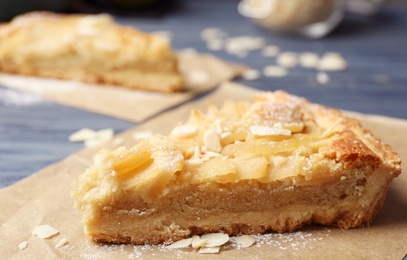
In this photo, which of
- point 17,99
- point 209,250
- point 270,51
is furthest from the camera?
point 270,51

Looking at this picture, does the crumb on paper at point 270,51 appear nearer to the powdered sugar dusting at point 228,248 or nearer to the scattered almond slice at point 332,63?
the scattered almond slice at point 332,63

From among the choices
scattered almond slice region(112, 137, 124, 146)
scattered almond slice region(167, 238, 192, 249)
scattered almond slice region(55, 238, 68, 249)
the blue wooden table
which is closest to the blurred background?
the blue wooden table

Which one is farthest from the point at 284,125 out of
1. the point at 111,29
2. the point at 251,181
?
the point at 111,29

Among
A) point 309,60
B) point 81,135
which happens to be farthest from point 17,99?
point 309,60

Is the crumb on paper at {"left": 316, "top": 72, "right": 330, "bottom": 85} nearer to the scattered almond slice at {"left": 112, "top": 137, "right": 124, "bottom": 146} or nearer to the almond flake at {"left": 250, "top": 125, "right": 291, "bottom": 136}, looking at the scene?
the scattered almond slice at {"left": 112, "top": 137, "right": 124, "bottom": 146}

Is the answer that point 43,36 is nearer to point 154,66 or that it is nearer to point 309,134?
point 154,66

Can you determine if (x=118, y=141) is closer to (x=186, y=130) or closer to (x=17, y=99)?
(x=186, y=130)
